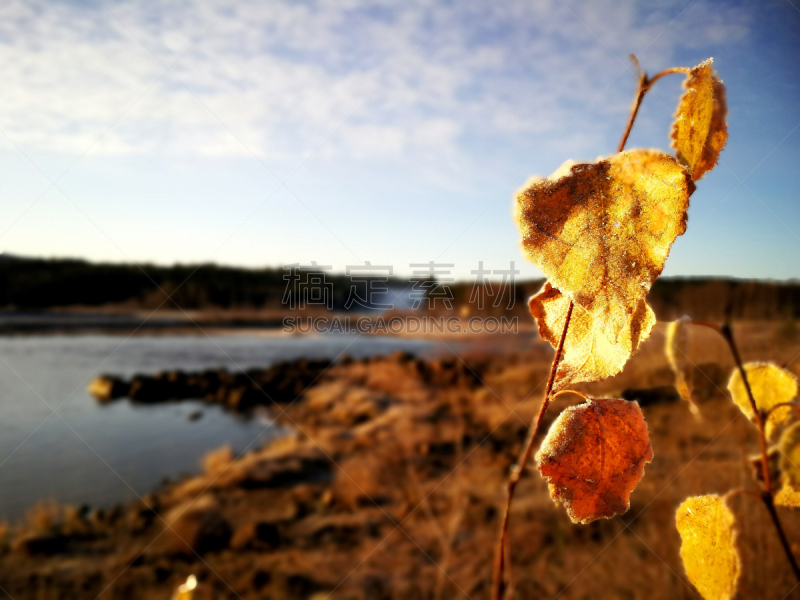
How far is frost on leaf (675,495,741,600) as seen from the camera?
0.53ft

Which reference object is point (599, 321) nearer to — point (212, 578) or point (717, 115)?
point (717, 115)

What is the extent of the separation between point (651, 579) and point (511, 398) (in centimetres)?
139

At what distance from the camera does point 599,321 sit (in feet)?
0.42

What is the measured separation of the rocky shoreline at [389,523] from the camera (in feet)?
3.50

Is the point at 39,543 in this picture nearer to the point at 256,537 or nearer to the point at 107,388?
the point at 256,537

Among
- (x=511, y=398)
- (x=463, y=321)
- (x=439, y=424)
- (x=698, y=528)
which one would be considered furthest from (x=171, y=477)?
(x=698, y=528)

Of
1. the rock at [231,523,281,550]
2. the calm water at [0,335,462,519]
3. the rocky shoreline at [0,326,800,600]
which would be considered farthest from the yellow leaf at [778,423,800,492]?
the calm water at [0,335,462,519]

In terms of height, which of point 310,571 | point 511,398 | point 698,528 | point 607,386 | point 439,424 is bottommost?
point 310,571

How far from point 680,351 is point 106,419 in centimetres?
322

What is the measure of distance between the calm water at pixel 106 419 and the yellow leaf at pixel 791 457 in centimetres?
226

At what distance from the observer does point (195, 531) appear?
1.54 metres

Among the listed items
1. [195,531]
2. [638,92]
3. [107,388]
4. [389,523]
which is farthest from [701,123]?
[107,388]

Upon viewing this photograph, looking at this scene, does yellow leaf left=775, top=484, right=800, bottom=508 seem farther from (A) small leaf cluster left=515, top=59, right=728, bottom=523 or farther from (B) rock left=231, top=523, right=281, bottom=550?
(B) rock left=231, top=523, right=281, bottom=550

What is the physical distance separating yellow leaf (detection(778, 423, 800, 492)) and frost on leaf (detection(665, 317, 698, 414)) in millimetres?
49
